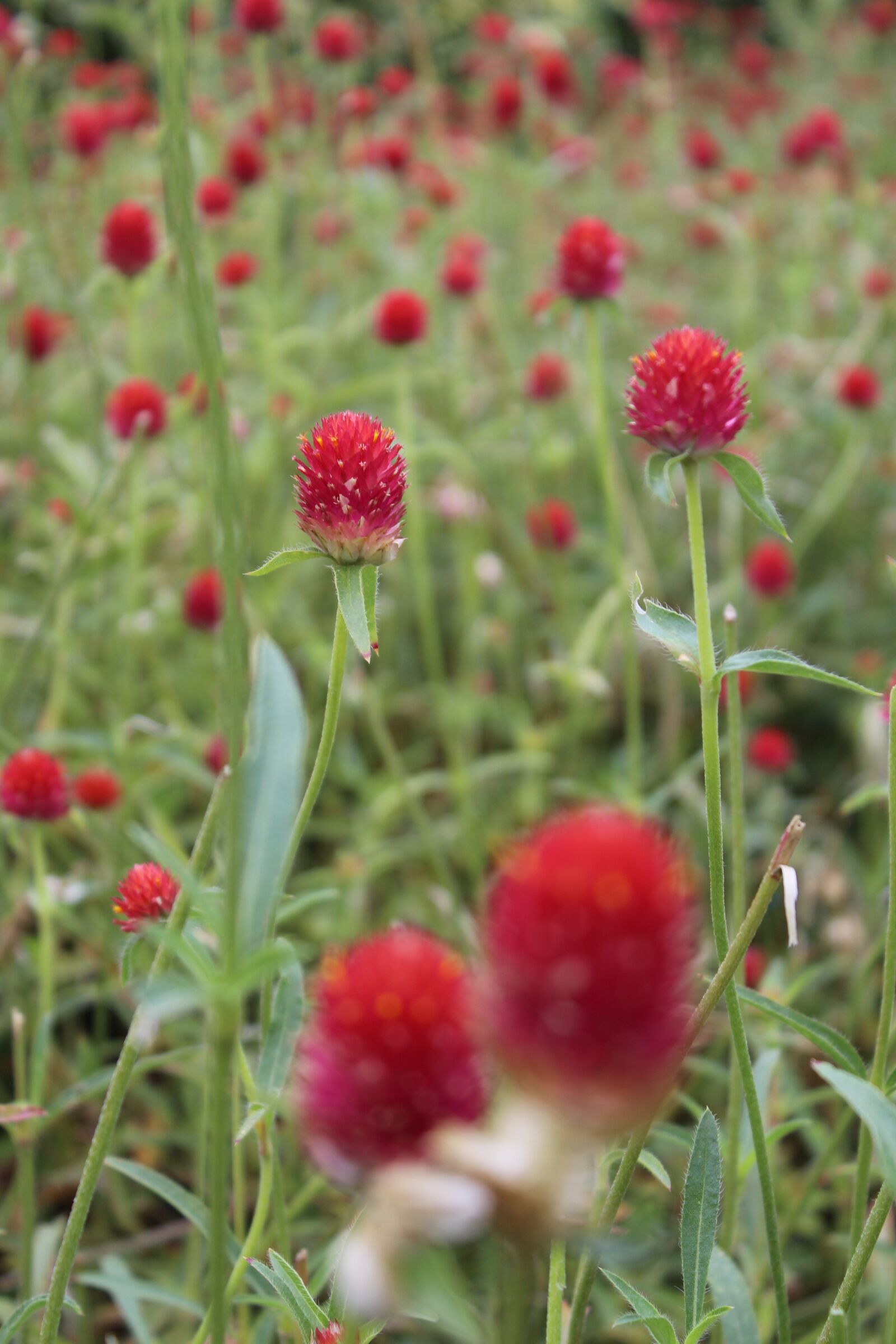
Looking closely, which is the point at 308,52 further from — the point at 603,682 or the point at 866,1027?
the point at 866,1027

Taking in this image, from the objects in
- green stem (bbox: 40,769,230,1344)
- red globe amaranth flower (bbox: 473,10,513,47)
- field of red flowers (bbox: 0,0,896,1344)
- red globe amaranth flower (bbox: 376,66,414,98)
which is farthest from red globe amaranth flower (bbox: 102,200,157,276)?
red globe amaranth flower (bbox: 473,10,513,47)

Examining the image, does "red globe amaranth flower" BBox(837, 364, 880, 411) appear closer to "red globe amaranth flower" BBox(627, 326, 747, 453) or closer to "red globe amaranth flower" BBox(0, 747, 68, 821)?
"red globe amaranth flower" BBox(627, 326, 747, 453)

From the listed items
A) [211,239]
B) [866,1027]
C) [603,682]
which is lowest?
[866,1027]

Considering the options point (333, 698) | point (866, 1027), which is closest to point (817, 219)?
point (866, 1027)

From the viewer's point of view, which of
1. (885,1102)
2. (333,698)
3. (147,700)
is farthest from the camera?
(147,700)

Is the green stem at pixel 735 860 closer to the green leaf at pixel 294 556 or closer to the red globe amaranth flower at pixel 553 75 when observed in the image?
the green leaf at pixel 294 556
